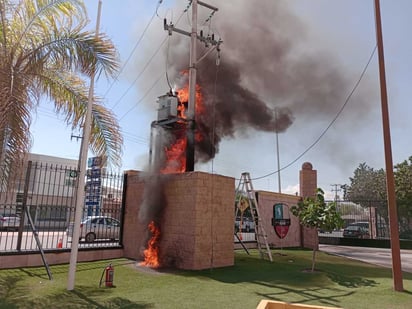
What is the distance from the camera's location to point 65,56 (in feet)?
20.8

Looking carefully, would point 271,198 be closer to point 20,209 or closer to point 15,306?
point 20,209

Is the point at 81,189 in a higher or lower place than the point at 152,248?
higher

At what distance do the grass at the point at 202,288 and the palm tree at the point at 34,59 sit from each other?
2.36m

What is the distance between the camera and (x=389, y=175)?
7.28 m

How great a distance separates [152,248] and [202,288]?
3381mm

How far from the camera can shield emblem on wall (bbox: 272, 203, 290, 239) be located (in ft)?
52.0

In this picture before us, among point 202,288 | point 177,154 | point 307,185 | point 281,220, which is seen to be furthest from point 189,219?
point 307,185

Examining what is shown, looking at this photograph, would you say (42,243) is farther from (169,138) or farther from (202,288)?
(202,288)

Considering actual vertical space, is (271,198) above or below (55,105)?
below

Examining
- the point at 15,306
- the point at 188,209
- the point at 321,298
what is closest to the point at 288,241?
the point at 188,209

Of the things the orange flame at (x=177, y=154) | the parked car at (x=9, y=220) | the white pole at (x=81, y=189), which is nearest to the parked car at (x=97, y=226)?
the parked car at (x=9, y=220)

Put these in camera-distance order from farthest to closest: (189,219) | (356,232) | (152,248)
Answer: (356,232), (152,248), (189,219)

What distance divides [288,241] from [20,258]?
11723mm

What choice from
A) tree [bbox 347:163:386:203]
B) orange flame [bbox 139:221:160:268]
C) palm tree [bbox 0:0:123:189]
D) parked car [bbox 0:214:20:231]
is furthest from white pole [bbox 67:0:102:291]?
tree [bbox 347:163:386:203]
